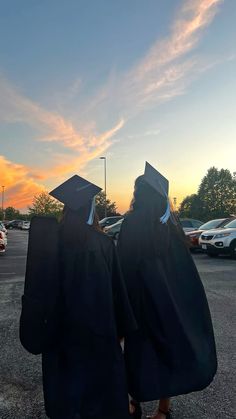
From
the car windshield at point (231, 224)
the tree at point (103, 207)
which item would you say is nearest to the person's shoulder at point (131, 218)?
the car windshield at point (231, 224)

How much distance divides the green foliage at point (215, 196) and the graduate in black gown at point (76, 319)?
64752 mm

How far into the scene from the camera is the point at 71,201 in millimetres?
2707

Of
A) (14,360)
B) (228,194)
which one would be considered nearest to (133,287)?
(14,360)

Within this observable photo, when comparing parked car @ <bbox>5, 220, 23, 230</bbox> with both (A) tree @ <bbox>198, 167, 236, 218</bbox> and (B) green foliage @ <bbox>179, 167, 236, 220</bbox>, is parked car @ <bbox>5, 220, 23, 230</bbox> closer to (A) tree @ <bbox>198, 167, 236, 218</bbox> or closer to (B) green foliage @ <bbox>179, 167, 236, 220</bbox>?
(B) green foliage @ <bbox>179, 167, 236, 220</bbox>

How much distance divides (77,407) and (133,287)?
2.74 feet

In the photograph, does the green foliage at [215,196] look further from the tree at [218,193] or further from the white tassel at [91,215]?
the white tassel at [91,215]

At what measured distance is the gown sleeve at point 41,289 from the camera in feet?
8.20

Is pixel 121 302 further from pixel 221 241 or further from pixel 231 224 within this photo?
pixel 231 224

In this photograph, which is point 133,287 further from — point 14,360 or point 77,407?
point 14,360

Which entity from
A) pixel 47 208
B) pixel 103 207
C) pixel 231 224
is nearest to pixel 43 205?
pixel 47 208

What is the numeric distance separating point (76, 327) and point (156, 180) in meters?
1.17

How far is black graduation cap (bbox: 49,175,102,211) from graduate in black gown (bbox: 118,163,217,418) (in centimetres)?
33

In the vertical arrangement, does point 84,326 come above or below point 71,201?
below

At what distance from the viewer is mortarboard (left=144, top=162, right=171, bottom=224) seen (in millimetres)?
2810
